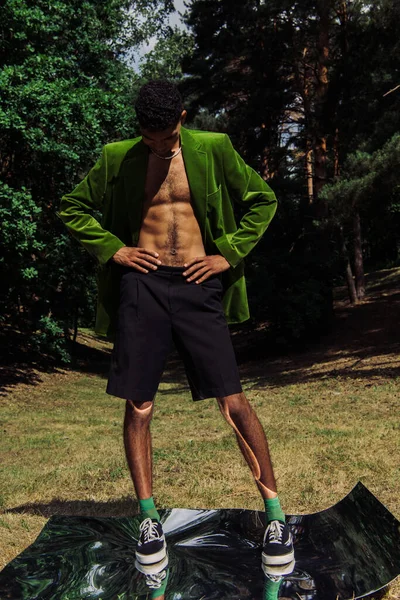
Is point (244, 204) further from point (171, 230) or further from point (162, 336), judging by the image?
point (162, 336)

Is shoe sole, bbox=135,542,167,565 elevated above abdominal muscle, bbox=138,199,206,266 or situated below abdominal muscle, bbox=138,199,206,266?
below

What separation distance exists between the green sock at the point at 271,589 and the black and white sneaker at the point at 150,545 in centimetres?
53

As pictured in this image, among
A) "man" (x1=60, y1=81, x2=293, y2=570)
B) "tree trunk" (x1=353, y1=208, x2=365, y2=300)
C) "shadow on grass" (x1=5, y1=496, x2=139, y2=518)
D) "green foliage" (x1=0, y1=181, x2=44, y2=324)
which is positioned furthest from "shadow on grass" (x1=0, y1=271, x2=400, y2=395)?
"man" (x1=60, y1=81, x2=293, y2=570)

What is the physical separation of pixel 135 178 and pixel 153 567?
1.88m

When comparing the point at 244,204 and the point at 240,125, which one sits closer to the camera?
the point at 244,204

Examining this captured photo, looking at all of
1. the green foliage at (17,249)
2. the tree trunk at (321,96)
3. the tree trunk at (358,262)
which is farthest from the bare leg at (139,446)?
the tree trunk at (358,262)

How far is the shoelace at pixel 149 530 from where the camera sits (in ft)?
10.6

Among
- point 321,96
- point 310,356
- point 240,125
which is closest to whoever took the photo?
point 321,96

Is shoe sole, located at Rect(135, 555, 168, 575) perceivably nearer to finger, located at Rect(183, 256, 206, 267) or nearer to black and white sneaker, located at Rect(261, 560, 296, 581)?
black and white sneaker, located at Rect(261, 560, 296, 581)

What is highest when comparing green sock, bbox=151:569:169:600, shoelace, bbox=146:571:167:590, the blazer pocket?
the blazer pocket

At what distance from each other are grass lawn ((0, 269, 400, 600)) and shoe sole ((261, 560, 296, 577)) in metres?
0.42

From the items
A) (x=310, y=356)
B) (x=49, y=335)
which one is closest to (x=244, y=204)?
(x=49, y=335)

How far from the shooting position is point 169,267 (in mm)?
3297

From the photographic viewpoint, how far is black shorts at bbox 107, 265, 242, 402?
128 inches
